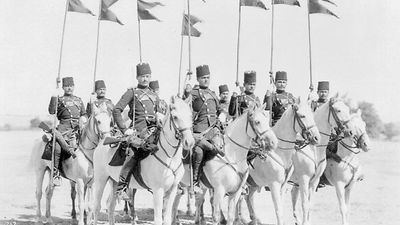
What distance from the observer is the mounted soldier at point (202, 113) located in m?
12.1

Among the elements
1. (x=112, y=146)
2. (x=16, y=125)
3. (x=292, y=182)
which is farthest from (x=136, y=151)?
(x=16, y=125)

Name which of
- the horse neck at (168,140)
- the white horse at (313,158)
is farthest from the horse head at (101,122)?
the white horse at (313,158)

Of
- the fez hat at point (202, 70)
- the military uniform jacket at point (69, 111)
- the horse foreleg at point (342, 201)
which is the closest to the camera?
the fez hat at point (202, 70)

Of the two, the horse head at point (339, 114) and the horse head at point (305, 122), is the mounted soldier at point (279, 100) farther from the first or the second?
the horse head at point (305, 122)

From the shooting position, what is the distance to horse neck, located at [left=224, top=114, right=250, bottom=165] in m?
11.9

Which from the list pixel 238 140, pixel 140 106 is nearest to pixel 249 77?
pixel 238 140

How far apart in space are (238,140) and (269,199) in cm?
1360

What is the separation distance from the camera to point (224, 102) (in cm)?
1670

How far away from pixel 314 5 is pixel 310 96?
11.7 feet

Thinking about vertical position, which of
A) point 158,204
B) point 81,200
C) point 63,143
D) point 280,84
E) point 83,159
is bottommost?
point 81,200

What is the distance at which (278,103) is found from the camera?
13859mm

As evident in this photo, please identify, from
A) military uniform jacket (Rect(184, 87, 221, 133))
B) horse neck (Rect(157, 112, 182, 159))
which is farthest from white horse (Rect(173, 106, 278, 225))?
horse neck (Rect(157, 112, 182, 159))

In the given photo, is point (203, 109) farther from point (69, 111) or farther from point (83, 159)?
point (69, 111)

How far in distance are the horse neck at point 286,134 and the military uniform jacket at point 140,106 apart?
278 cm
